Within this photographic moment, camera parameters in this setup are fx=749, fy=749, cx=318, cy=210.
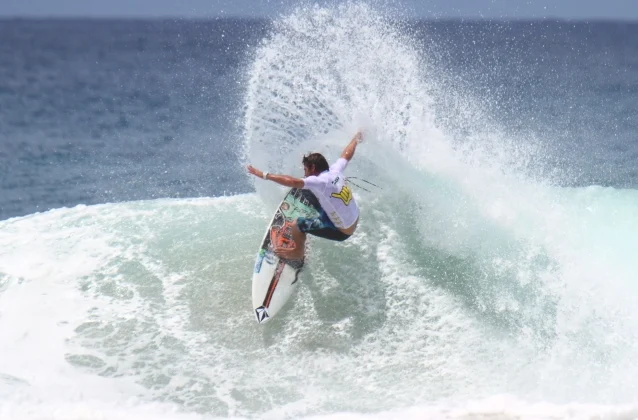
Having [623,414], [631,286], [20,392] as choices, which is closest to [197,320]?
[20,392]

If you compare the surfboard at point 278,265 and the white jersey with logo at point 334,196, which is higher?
the white jersey with logo at point 334,196

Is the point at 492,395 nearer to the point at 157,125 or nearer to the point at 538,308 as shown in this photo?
the point at 538,308

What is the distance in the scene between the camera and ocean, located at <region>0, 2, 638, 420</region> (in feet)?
22.6

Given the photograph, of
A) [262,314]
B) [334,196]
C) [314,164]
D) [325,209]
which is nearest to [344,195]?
[334,196]

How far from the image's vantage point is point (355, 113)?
995cm

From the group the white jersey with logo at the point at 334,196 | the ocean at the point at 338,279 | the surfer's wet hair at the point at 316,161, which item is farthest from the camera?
the surfer's wet hair at the point at 316,161

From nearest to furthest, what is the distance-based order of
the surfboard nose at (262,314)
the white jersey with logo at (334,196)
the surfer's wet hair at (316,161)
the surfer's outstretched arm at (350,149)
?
1. the surfboard nose at (262,314)
2. the white jersey with logo at (334,196)
3. the surfer's wet hair at (316,161)
4. the surfer's outstretched arm at (350,149)

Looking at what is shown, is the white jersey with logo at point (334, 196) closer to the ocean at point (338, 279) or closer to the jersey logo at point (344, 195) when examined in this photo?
the jersey logo at point (344, 195)

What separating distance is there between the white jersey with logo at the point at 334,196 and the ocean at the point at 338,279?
67cm

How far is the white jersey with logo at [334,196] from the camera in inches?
322

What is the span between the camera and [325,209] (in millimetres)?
8328

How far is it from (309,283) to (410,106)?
129 inches

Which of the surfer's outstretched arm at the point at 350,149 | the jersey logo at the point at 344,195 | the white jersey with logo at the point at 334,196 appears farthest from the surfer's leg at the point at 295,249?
the surfer's outstretched arm at the point at 350,149

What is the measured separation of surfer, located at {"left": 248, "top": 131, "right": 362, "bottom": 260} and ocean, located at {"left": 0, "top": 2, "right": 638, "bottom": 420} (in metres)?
0.49
